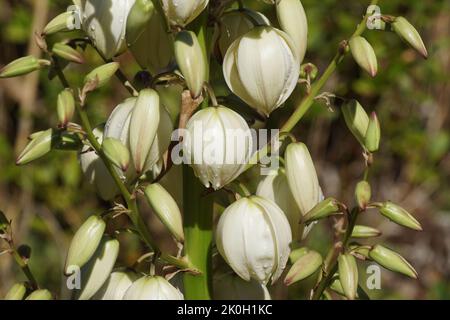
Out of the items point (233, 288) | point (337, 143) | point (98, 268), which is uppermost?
point (98, 268)

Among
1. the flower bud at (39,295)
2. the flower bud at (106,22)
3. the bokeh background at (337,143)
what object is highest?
the flower bud at (106,22)

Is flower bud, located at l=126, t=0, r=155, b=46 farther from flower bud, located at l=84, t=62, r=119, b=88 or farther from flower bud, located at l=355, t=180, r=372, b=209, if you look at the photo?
flower bud, located at l=355, t=180, r=372, b=209

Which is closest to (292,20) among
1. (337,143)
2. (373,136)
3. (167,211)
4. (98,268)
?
(373,136)

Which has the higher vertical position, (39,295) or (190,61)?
(190,61)

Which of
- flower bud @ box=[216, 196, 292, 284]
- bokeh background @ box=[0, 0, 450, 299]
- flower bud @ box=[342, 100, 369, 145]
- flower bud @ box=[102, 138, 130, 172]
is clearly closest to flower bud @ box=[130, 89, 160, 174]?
flower bud @ box=[102, 138, 130, 172]

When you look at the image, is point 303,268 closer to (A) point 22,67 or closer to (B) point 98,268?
(B) point 98,268

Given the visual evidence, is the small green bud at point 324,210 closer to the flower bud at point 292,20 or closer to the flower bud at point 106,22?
the flower bud at point 292,20

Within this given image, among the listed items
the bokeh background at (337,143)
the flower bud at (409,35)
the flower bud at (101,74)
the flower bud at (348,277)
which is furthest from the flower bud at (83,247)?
the bokeh background at (337,143)
